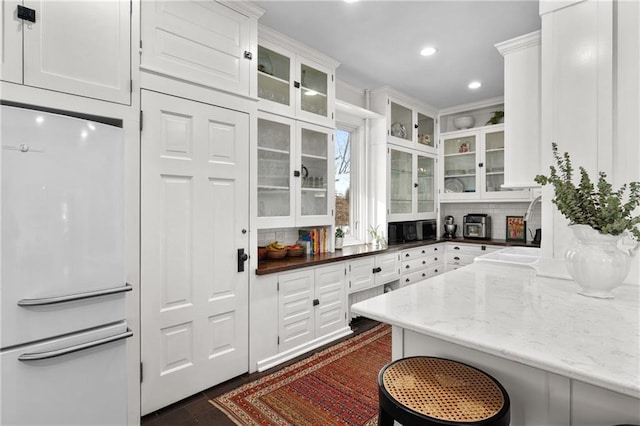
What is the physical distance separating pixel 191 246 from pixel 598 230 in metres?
2.06

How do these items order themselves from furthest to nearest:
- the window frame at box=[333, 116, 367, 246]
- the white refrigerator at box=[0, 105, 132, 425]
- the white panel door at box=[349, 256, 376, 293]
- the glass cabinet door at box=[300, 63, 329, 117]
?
1. the window frame at box=[333, 116, 367, 246]
2. the white panel door at box=[349, 256, 376, 293]
3. the glass cabinet door at box=[300, 63, 329, 117]
4. the white refrigerator at box=[0, 105, 132, 425]

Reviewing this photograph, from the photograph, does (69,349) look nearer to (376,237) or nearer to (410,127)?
(376,237)

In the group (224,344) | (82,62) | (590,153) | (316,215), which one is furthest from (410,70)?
(224,344)

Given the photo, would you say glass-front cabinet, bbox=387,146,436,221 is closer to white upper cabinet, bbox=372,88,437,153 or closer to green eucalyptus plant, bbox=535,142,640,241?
white upper cabinet, bbox=372,88,437,153

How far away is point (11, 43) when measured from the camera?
1.39 metres

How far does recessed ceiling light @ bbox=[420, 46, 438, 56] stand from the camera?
2973 mm

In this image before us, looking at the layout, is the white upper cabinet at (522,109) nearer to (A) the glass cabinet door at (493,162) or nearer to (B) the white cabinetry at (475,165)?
(B) the white cabinetry at (475,165)

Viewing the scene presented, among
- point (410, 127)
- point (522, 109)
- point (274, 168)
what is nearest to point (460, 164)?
point (410, 127)

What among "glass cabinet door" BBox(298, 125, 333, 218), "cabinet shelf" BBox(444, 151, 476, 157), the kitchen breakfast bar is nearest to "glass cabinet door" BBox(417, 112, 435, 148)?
"cabinet shelf" BBox(444, 151, 476, 157)

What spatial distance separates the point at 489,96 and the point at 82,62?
4428 mm

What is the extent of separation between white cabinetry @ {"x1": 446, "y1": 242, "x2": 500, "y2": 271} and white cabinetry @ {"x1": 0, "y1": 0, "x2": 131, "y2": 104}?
13.8 feet

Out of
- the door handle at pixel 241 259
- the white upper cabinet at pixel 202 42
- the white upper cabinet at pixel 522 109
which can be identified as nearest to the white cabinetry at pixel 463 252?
the white upper cabinet at pixel 522 109

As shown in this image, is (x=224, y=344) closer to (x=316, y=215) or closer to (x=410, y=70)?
(x=316, y=215)

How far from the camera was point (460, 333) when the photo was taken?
0.95m
